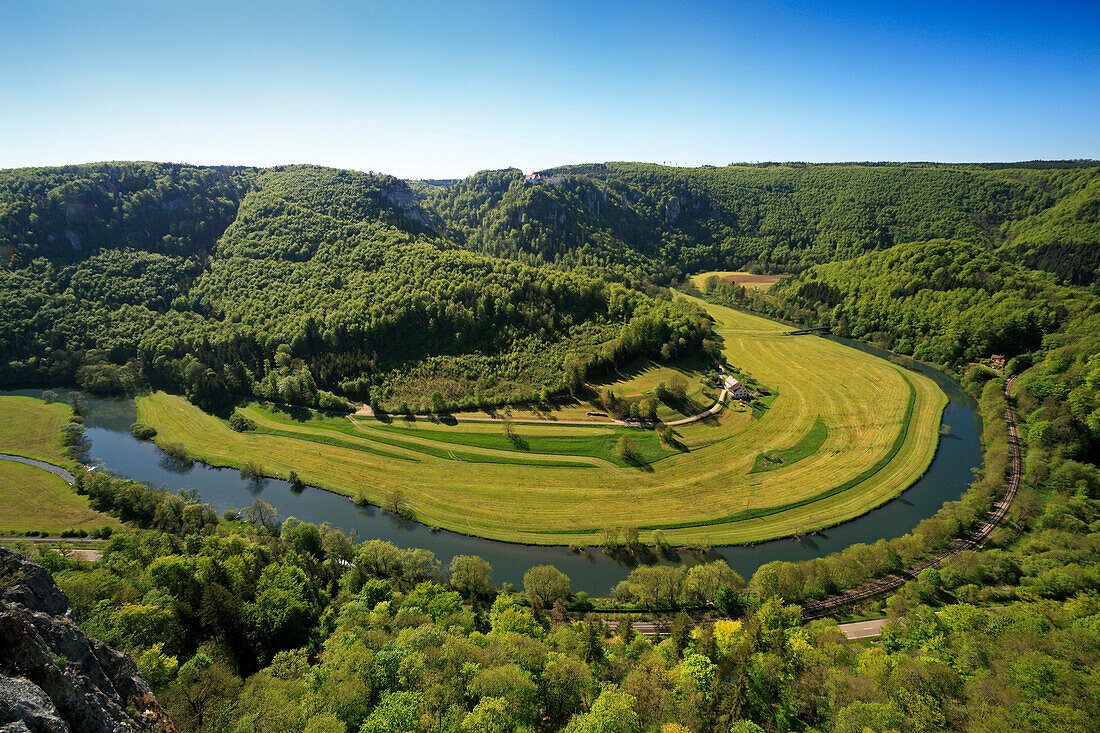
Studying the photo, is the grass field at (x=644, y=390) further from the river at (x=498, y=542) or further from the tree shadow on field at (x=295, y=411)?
the tree shadow on field at (x=295, y=411)

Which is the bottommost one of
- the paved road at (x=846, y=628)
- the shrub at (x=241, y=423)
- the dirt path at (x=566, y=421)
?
the paved road at (x=846, y=628)

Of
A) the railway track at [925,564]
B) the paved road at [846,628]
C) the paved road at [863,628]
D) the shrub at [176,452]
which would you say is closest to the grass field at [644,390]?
the railway track at [925,564]

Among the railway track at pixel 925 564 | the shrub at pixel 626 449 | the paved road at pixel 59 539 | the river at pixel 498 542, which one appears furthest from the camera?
the shrub at pixel 626 449

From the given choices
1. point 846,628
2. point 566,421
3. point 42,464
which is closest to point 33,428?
point 42,464

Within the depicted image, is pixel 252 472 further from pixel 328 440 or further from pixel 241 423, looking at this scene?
pixel 241 423

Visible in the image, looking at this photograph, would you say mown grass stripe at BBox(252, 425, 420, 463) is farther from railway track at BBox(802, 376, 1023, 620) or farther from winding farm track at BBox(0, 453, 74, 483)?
railway track at BBox(802, 376, 1023, 620)

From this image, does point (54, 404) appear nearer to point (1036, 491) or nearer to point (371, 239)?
point (371, 239)
